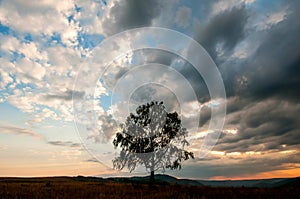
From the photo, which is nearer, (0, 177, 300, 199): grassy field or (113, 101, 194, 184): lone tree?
(0, 177, 300, 199): grassy field

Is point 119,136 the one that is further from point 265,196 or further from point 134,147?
point 265,196

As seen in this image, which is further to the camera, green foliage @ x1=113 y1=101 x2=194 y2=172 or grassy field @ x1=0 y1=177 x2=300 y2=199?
green foliage @ x1=113 y1=101 x2=194 y2=172

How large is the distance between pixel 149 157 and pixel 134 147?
266cm

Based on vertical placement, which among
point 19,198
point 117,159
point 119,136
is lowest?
point 19,198

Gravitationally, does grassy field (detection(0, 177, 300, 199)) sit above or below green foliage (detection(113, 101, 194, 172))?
below

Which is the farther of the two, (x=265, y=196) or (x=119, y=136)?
(x=119, y=136)

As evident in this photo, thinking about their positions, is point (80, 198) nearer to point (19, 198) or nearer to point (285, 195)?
point (19, 198)

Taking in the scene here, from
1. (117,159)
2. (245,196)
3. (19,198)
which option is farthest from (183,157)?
(19,198)

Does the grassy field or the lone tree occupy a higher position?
the lone tree

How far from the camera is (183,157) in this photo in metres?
39.9

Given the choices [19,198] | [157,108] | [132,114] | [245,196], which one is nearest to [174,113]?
[157,108]

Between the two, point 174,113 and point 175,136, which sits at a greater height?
point 174,113

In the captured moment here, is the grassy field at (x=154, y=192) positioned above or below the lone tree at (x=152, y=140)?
below

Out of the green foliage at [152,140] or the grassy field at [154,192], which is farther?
the green foliage at [152,140]
